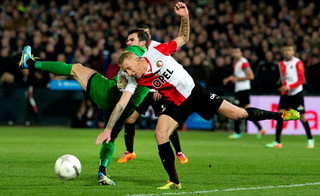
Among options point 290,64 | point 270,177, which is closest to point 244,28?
point 290,64

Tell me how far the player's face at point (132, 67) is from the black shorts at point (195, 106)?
0.73 metres

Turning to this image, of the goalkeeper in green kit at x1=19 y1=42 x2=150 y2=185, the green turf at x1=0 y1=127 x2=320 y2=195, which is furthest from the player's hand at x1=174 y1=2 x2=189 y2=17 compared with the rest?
the green turf at x1=0 y1=127 x2=320 y2=195

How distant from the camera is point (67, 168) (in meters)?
7.35

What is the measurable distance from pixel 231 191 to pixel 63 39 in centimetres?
1566

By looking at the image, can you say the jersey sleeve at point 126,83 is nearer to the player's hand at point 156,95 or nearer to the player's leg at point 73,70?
the player's leg at point 73,70

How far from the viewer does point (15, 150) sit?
39.4 ft

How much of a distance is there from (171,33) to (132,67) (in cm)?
1510

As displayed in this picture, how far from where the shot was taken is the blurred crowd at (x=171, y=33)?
19.5m

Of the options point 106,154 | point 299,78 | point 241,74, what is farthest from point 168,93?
point 241,74

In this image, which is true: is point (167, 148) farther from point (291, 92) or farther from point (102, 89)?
point (291, 92)

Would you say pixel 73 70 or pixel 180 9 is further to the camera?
pixel 180 9

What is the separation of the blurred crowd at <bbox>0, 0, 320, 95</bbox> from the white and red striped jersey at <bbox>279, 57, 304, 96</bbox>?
4.89 m

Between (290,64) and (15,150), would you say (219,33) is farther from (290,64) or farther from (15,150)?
(15,150)

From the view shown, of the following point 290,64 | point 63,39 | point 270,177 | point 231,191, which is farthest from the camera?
point 63,39
